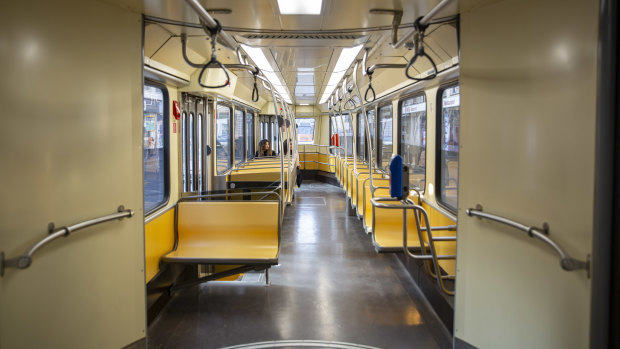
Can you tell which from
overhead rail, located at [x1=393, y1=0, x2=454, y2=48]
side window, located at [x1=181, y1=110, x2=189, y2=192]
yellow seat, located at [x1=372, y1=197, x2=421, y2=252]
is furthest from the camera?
side window, located at [x1=181, y1=110, x2=189, y2=192]

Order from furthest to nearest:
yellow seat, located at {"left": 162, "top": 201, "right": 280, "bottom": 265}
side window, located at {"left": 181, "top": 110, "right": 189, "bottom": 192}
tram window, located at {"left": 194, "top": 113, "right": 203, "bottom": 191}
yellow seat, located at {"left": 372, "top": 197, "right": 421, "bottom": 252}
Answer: tram window, located at {"left": 194, "top": 113, "right": 203, "bottom": 191}
side window, located at {"left": 181, "top": 110, "right": 189, "bottom": 192}
yellow seat, located at {"left": 372, "top": 197, "right": 421, "bottom": 252}
yellow seat, located at {"left": 162, "top": 201, "right": 280, "bottom": 265}

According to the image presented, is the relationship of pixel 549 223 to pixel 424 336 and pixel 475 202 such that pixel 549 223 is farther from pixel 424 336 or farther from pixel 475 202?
pixel 424 336

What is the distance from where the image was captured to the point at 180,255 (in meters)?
4.19

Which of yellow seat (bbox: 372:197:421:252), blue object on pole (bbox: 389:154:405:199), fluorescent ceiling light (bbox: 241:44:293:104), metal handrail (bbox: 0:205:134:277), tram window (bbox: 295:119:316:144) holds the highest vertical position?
fluorescent ceiling light (bbox: 241:44:293:104)

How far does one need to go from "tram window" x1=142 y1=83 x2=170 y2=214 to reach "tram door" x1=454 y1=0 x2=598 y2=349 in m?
2.87

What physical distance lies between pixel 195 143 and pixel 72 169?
119 inches

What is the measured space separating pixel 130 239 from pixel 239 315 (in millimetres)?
1392

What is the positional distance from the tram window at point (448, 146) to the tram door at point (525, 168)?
1.63m

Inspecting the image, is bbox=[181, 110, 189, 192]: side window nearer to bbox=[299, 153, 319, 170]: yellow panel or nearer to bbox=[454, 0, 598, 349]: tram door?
bbox=[454, 0, 598, 349]: tram door

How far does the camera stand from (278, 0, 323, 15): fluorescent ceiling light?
9.53 ft

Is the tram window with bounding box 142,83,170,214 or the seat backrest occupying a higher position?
the tram window with bounding box 142,83,170,214

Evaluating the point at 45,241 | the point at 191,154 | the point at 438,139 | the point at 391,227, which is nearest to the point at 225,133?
the point at 191,154

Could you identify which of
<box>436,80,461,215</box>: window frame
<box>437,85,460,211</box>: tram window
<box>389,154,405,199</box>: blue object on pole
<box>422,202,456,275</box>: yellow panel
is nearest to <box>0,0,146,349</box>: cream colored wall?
<box>389,154,405,199</box>: blue object on pole

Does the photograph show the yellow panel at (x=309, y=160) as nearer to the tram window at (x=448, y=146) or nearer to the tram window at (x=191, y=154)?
the tram window at (x=191, y=154)
